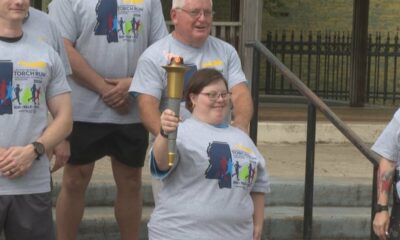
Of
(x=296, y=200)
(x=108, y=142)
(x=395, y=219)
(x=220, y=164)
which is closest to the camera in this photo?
(x=220, y=164)

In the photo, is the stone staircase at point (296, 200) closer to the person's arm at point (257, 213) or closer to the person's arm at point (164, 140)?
the person's arm at point (257, 213)

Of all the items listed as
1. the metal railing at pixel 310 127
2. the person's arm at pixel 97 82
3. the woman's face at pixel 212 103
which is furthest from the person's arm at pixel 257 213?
the metal railing at pixel 310 127

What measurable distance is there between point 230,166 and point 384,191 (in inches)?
37.0

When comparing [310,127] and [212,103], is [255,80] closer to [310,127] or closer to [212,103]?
[310,127]

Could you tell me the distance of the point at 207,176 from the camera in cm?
447

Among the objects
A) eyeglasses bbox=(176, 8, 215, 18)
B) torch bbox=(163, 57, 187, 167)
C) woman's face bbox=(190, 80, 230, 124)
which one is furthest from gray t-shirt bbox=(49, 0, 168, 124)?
torch bbox=(163, 57, 187, 167)

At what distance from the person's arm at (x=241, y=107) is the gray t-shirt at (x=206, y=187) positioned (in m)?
0.66

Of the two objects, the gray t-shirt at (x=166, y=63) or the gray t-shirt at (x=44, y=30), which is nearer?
the gray t-shirt at (x=44, y=30)

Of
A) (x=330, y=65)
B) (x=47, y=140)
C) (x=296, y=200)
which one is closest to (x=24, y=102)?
(x=47, y=140)

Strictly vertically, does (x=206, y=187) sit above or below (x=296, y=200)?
above

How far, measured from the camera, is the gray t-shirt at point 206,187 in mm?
4473

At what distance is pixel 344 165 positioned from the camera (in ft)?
29.8

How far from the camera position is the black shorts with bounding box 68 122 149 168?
232 inches

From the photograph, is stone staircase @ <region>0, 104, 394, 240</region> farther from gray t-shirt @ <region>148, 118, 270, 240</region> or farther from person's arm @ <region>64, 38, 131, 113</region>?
gray t-shirt @ <region>148, 118, 270, 240</region>
